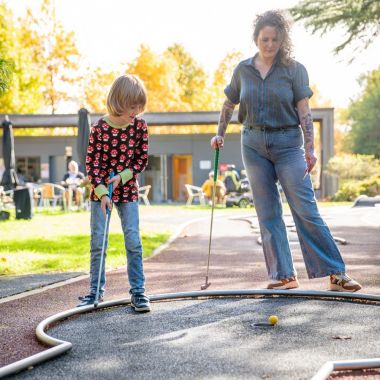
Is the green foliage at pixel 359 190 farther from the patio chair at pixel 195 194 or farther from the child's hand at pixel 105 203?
the child's hand at pixel 105 203

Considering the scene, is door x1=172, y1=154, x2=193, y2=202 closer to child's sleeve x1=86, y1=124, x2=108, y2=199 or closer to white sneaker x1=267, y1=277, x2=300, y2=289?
white sneaker x1=267, y1=277, x2=300, y2=289

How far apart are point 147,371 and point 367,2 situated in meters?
11.8

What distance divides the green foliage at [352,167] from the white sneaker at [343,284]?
23646 millimetres

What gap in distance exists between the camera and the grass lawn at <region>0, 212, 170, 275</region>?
7613 millimetres

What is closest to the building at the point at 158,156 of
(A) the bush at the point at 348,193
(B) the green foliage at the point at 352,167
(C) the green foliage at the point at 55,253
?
(B) the green foliage at the point at 352,167

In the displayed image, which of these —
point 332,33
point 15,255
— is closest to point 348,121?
point 332,33

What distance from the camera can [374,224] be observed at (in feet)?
44.1

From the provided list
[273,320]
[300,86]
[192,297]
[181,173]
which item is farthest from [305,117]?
[181,173]

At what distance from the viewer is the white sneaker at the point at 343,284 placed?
5160mm

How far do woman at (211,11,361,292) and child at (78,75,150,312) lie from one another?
90 centimetres

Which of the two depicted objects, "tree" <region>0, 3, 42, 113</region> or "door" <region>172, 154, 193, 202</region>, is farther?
"door" <region>172, 154, 193, 202</region>

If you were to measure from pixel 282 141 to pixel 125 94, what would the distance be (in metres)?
1.25

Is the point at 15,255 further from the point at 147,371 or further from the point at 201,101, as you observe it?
the point at 201,101

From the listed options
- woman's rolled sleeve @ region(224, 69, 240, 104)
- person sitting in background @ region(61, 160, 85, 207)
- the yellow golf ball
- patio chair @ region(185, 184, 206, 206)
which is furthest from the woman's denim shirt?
patio chair @ region(185, 184, 206, 206)
